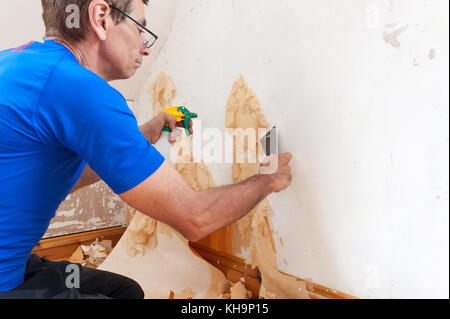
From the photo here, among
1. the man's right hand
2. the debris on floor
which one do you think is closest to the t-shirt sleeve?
the man's right hand

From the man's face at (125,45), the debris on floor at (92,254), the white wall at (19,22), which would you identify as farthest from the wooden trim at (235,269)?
the white wall at (19,22)

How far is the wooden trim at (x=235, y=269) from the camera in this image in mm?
990

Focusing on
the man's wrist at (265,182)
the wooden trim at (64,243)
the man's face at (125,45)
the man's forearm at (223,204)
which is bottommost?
the wooden trim at (64,243)

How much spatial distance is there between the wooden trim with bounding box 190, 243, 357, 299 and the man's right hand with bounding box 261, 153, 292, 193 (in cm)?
32

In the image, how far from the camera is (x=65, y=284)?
811 mm

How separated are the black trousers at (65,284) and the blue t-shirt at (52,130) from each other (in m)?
0.08

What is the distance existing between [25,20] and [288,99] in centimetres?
114

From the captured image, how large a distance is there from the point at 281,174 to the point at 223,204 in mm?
317

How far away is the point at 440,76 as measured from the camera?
0.71 metres

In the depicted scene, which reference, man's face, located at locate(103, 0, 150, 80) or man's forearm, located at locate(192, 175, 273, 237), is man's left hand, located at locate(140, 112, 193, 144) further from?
man's forearm, located at locate(192, 175, 273, 237)

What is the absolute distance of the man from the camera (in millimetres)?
616

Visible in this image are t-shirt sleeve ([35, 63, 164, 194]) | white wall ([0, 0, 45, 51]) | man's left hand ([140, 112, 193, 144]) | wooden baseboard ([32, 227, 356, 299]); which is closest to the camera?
t-shirt sleeve ([35, 63, 164, 194])

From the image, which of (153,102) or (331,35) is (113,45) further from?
(153,102)

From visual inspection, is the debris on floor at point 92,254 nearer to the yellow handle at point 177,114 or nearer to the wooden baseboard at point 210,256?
the wooden baseboard at point 210,256
